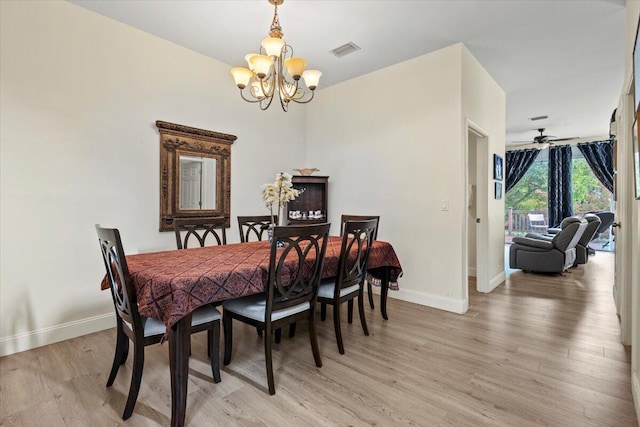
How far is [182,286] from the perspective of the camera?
1.56 m

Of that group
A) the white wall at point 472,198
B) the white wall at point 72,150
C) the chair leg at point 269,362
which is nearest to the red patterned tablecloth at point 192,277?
the chair leg at point 269,362

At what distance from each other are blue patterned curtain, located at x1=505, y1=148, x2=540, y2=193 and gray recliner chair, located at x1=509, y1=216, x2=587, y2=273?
377cm

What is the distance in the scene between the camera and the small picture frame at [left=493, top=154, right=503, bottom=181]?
4.25 meters

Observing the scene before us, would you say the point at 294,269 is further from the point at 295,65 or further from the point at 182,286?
the point at 295,65

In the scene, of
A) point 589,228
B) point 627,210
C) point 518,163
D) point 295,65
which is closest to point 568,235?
point 589,228

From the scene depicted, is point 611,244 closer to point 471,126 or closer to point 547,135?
point 547,135

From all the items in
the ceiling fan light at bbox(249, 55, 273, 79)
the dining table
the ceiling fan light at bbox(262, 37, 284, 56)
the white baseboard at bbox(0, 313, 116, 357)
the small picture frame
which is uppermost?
the ceiling fan light at bbox(262, 37, 284, 56)

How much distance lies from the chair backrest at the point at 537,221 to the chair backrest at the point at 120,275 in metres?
10.1

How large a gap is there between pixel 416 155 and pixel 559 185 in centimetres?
659

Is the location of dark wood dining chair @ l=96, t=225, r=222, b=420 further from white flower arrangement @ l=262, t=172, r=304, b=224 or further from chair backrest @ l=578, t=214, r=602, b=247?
chair backrest @ l=578, t=214, r=602, b=247

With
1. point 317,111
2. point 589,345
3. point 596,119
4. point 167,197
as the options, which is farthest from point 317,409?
point 596,119

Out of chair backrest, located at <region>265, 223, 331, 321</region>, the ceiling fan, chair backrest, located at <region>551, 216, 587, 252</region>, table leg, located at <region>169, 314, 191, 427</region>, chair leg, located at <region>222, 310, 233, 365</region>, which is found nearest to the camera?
table leg, located at <region>169, 314, 191, 427</region>

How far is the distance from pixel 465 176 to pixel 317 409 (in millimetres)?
2677

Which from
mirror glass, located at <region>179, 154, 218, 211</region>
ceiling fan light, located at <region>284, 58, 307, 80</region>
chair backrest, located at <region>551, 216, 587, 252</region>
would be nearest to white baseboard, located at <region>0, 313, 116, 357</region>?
mirror glass, located at <region>179, 154, 218, 211</region>
